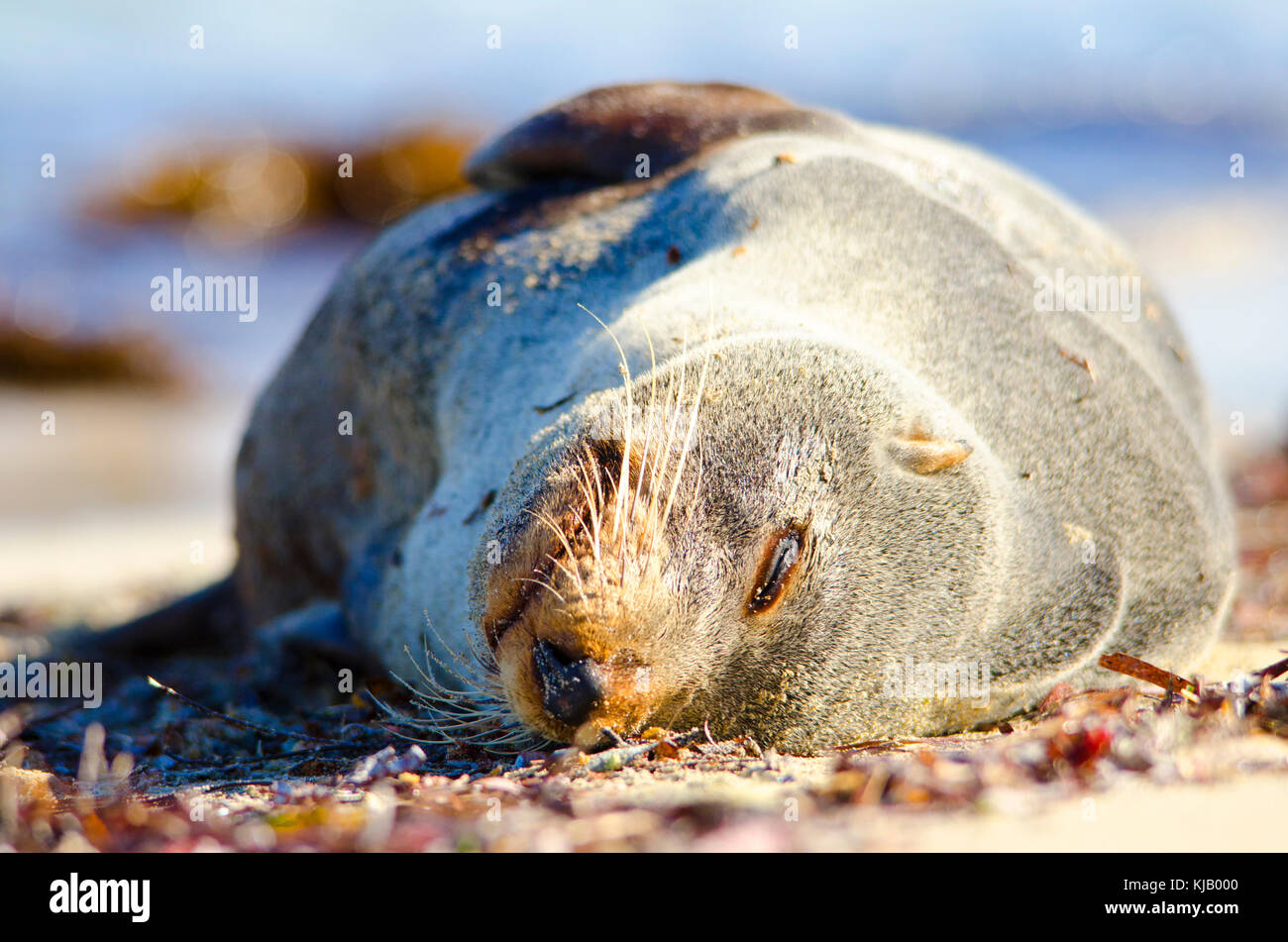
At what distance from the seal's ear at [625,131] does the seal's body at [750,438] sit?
15mm

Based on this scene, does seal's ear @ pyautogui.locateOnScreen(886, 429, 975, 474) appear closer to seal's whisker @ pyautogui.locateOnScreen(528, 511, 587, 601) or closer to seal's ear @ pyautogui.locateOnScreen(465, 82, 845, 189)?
seal's whisker @ pyautogui.locateOnScreen(528, 511, 587, 601)

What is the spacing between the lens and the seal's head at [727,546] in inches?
107

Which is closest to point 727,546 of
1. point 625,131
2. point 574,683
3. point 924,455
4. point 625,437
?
point 625,437

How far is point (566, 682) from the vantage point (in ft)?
8.83

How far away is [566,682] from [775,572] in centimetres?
56

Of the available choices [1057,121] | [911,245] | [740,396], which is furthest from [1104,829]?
[1057,121]

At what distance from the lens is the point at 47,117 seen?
24.8 m

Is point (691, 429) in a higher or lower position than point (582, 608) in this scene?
higher

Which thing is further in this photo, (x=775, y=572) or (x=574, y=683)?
(x=775, y=572)

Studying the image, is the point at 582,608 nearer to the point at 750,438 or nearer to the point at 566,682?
the point at 566,682

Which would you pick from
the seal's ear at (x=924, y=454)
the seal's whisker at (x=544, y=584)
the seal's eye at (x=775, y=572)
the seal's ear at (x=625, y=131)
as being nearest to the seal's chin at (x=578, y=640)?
the seal's whisker at (x=544, y=584)

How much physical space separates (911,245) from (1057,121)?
22895mm

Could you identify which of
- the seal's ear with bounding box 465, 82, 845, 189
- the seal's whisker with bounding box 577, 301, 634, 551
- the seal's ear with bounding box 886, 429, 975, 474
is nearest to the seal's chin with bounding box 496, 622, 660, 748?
the seal's whisker with bounding box 577, 301, 634, 551
